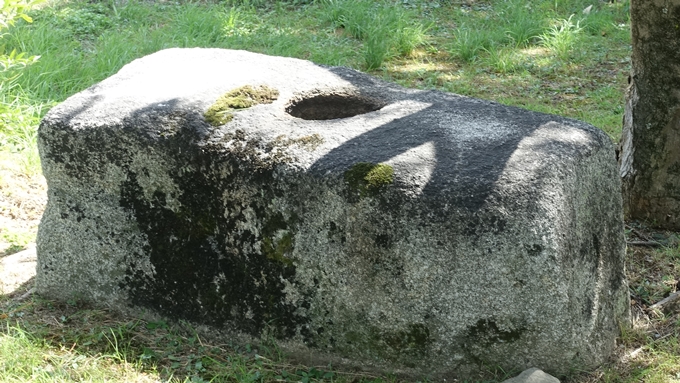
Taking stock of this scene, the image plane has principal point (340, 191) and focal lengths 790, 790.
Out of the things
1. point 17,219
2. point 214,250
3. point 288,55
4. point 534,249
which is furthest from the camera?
point 288,55

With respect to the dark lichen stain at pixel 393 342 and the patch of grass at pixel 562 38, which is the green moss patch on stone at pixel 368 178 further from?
the patch of grass at pixel 562 38

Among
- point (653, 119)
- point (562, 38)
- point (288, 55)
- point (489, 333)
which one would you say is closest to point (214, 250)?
point (489, 333)

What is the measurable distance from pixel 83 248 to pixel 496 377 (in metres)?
1.81

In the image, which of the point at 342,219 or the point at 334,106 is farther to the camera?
the point at 334,106

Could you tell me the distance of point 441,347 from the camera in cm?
288

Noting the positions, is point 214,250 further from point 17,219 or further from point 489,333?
point 17,219

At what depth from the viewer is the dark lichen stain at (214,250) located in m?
3.02

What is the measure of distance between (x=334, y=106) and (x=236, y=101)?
1.65ft

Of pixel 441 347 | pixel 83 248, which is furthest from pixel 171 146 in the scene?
pixel 441 347

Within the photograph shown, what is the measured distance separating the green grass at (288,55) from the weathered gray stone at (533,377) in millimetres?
139

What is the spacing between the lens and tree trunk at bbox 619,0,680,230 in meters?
3.93

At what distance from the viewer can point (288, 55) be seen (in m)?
6.96

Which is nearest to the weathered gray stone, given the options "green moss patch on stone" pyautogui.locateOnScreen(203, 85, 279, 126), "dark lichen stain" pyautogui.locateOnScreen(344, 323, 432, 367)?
"dark lichen stain" pyautogui.locateOnScreen(344, 323, 432, 367)

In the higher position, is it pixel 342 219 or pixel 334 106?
pixel 334 106
